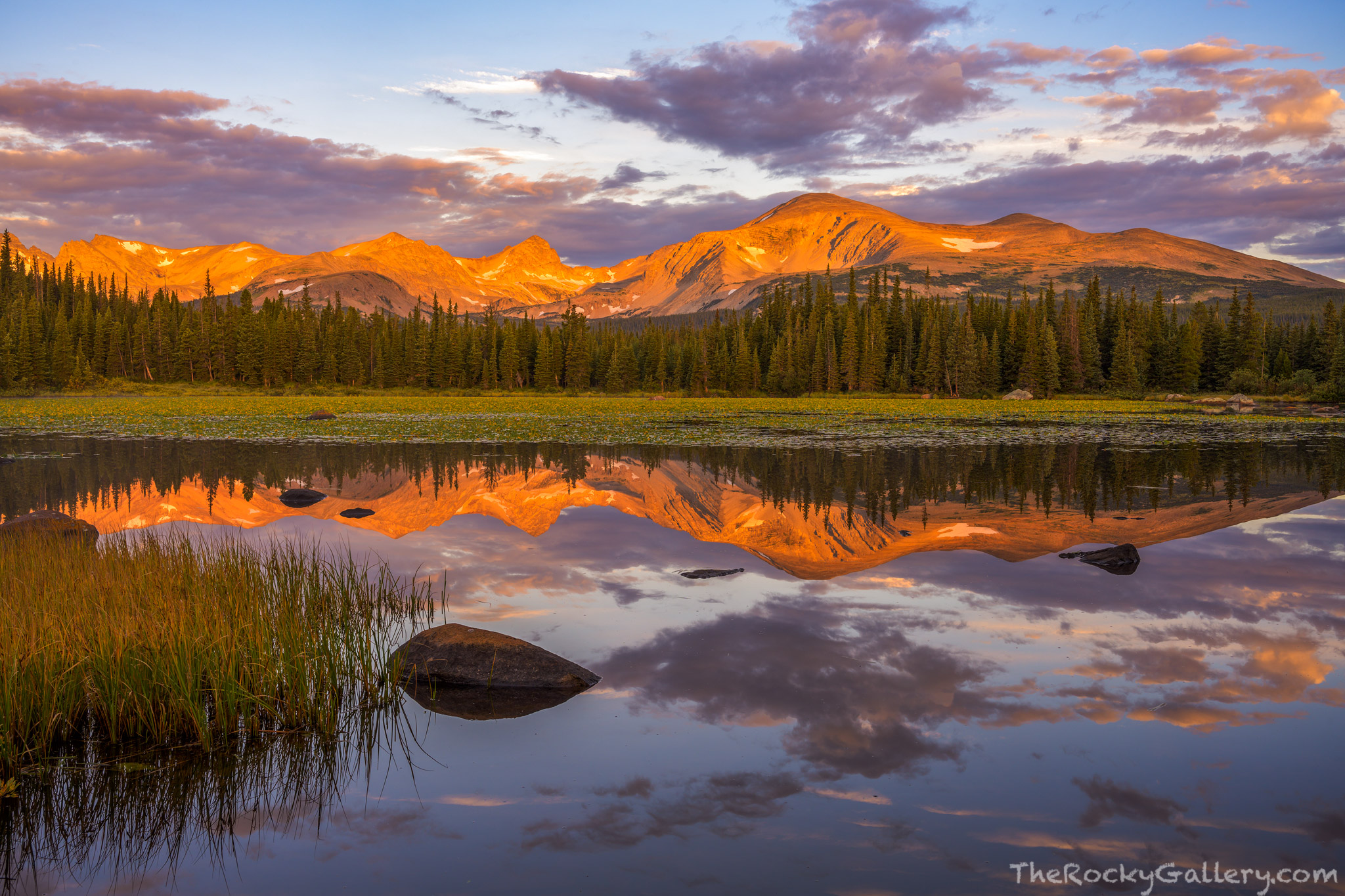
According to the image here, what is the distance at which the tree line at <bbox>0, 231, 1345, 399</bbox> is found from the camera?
329 feet

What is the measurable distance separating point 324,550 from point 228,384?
116m

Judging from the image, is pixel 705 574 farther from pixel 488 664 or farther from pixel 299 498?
pixel 299 498

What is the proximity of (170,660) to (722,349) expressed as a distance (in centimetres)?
12283

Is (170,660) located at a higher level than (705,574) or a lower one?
higher

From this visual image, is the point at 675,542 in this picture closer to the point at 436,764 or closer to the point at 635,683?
the point at 635,683

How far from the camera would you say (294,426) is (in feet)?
148

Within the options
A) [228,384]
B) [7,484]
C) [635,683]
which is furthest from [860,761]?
[228,384]

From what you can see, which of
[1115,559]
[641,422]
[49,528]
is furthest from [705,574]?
[641,422]

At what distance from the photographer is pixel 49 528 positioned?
41.4 feet

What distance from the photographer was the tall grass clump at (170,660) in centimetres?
653

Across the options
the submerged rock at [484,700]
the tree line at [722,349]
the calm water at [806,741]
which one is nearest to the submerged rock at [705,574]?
the calm water at [806,741]

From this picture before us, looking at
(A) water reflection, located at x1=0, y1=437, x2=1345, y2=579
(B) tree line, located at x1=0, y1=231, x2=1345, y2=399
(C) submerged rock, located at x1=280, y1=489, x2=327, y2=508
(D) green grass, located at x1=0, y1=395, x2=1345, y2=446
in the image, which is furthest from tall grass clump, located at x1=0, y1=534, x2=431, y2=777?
(B) tree line, located at x1=0, y1=231, x2=1345, y2=399

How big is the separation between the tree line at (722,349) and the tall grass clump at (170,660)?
96481 mm

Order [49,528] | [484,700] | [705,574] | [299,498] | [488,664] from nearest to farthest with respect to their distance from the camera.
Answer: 1. [484,700]
2. [488,664]
3. [49,528]
4. [705,574]
5. [299,498]
